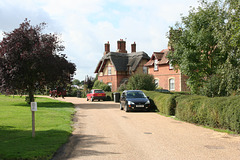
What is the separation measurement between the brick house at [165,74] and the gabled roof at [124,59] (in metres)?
5.30

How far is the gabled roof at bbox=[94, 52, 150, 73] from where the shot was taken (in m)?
50.9

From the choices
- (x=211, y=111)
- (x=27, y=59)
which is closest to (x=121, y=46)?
(x=27, y=59)

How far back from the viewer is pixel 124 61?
53469 mm

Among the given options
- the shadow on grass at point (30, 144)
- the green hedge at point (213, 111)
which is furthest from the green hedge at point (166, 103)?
the shadow on grass at point (30, 144)

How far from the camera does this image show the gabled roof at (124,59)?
50.9 meters

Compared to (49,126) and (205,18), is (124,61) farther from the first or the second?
(49,126)

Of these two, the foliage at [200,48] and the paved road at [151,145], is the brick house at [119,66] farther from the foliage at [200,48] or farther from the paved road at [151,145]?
the paved road at [151,145]

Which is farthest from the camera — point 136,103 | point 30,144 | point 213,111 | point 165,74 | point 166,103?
point 165,74

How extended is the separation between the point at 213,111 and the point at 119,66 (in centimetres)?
4110

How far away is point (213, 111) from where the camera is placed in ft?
36.4

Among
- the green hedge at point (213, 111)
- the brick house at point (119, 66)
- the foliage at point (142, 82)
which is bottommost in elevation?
the green hedge at point (213, 111)

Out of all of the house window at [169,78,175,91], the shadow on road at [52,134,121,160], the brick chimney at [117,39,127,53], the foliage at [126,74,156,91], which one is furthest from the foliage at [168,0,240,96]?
the brick chimney at [117,39,127,53]

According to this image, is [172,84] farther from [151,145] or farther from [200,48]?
[151,145]

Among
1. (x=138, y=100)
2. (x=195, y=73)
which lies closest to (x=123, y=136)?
(x=138, y=100)
